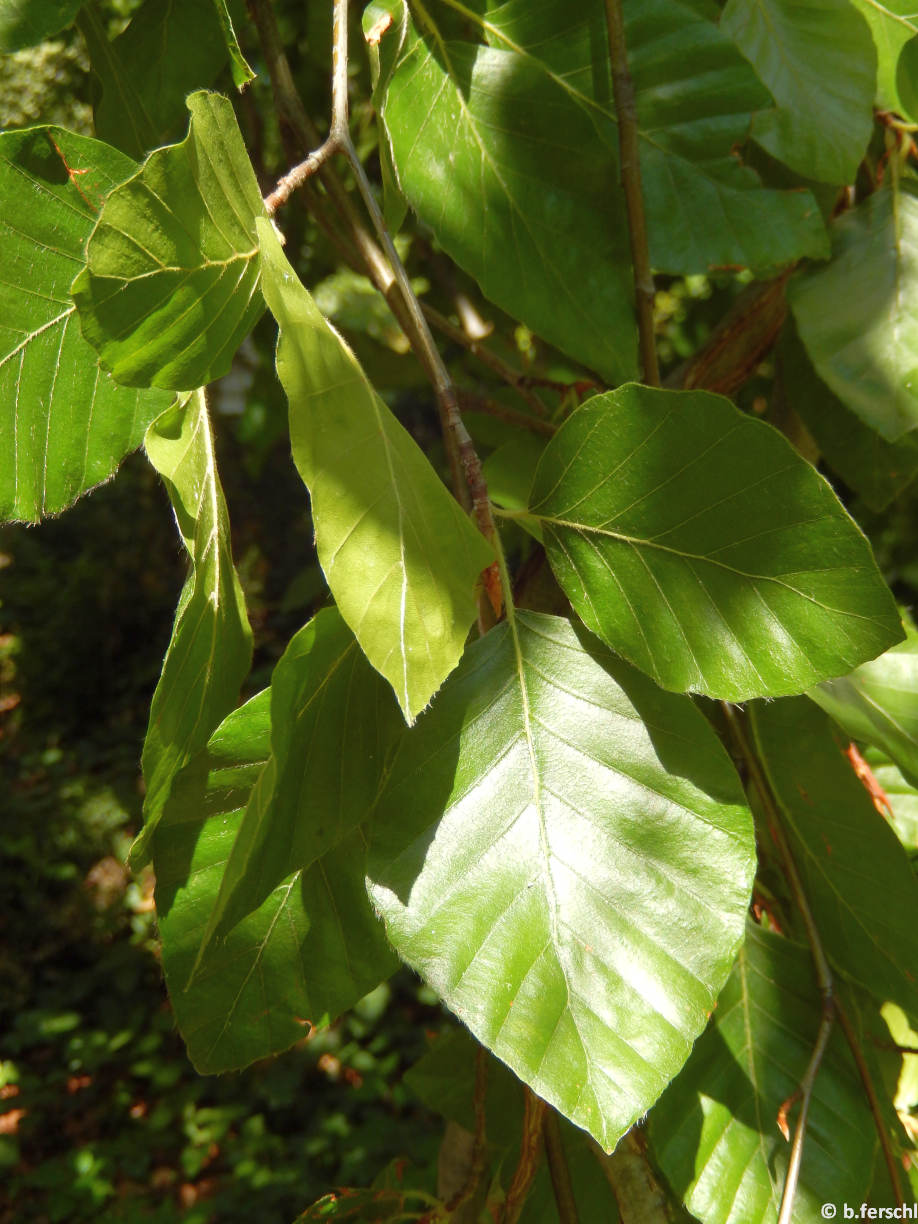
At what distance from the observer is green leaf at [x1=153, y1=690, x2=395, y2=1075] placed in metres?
0.57

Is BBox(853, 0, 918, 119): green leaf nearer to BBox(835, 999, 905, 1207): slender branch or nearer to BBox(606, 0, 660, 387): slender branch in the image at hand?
BBox(606, 0, 660, 387): slender branch

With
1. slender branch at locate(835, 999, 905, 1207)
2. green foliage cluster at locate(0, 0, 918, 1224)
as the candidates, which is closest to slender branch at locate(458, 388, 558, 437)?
green foliage cluster at locate(0, 0, 918, 1224)

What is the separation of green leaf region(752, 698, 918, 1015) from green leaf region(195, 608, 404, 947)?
369 mm

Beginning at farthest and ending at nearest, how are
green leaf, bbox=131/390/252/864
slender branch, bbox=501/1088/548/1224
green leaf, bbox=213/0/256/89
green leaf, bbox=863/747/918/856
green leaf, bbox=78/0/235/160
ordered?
1. green leaf, bbox=863/747/918/856
2. green leaf, bbox=78/0/235/160
3. slender branch, bbox=501/1088/548/1224
4. green leaf, bbox=213/0/256/89
5. green leaf, bbox=131/390/252/864

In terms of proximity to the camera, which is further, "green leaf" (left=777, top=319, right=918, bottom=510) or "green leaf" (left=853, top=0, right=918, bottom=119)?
"green leaf" (left=777, top=319, right=918, bottom=510)

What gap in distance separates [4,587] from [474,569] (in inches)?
209

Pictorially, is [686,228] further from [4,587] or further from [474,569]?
Result: [4,587]

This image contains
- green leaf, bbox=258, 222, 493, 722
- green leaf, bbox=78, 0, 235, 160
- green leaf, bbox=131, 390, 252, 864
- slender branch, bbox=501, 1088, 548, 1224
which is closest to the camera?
green leaf, bbox=258, 222, 493, 722

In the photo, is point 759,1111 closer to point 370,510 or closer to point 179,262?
point 370,510

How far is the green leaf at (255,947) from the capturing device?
0.57m

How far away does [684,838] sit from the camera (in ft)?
1.69

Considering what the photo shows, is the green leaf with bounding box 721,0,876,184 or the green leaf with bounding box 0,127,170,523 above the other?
the green leaf with bounding box 0,127,170,523

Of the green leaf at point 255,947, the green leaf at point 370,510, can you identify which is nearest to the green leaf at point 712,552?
the green leaf at point 370,510

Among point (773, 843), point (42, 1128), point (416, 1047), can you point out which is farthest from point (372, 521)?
point (42, 1128)
